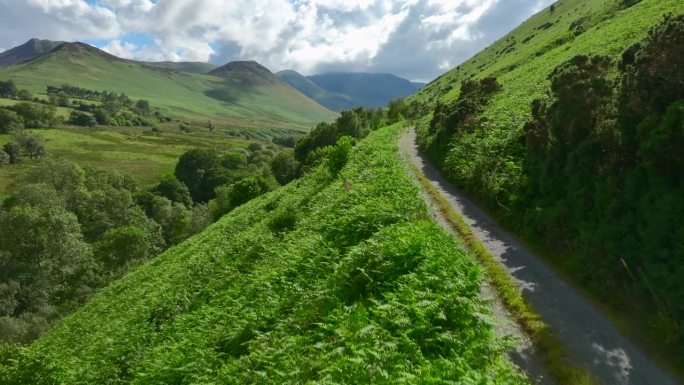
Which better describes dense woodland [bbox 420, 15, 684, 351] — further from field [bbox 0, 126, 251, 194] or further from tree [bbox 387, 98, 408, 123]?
field [bbox 0, 126, 251, 194]

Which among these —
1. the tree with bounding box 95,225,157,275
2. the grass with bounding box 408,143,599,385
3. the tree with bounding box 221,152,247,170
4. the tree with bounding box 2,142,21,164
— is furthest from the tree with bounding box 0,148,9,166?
the grass with bounding box 408,143,599,385

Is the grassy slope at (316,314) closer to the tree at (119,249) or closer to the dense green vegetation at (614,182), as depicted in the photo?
the dense green vegetation at (614,182)

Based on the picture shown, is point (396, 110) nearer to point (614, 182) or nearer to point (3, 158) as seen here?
point (614, 182)

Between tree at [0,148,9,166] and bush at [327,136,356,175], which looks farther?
tree at [0,148,9,166]

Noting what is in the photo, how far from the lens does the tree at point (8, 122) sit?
149 meters

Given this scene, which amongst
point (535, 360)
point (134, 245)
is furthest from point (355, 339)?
point (134, 245)

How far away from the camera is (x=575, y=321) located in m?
12.3

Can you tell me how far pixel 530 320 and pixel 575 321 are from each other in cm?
126

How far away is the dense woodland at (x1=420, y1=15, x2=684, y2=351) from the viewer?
11477mm

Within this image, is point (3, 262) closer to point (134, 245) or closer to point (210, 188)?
point (134, 245)

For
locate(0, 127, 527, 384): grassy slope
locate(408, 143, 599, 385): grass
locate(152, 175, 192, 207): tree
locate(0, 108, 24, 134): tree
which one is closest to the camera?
locate(0, 127, 527, 384): grassy slope

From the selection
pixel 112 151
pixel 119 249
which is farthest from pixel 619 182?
pixel 112 151

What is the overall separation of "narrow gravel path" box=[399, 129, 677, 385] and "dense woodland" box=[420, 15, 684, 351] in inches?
28.5

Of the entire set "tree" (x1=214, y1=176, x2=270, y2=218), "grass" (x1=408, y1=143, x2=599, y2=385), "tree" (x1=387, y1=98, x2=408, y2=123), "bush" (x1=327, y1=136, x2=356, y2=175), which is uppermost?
"tree" (x1=387, y1=98, x2=408, y2=123)
